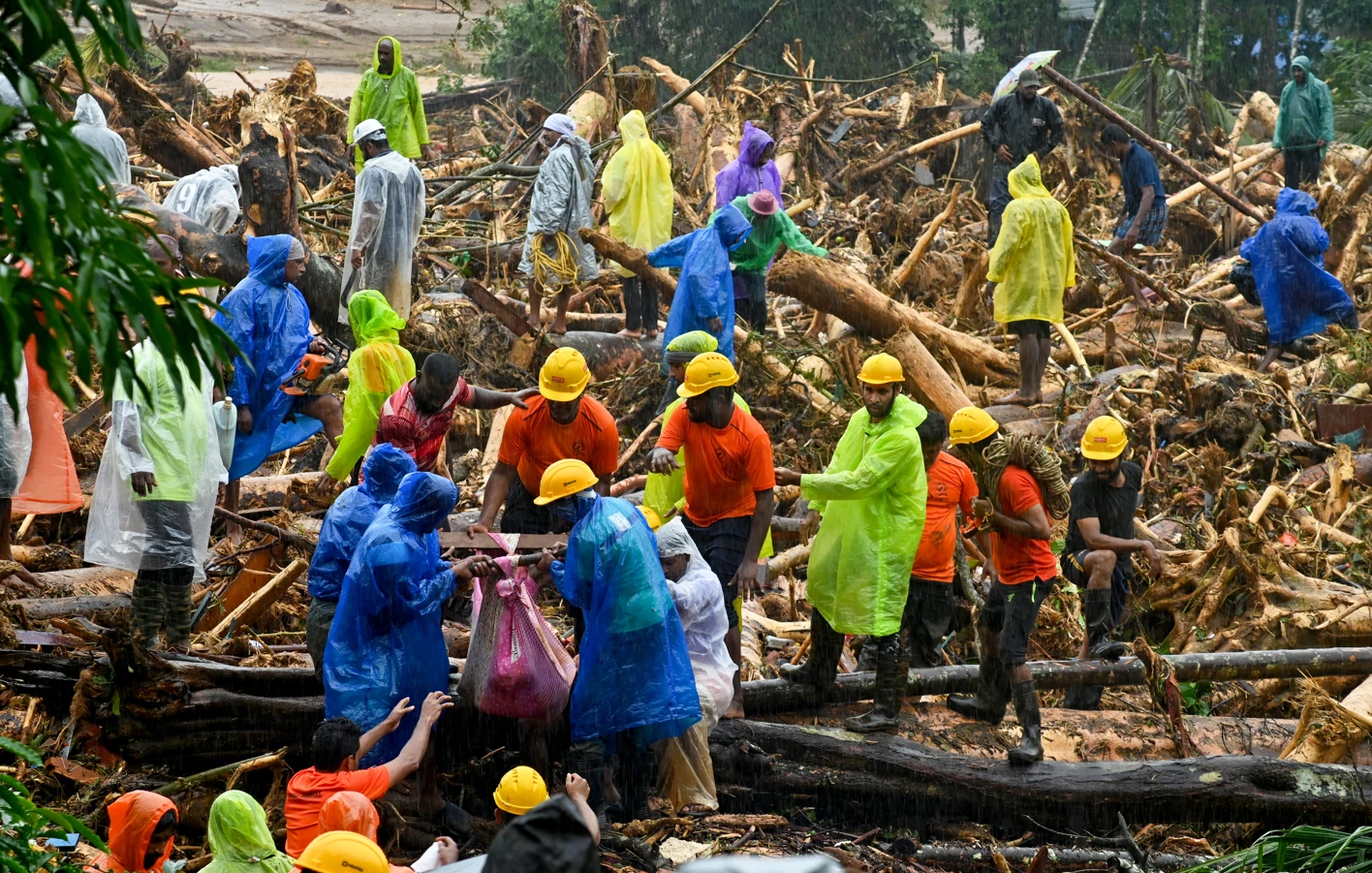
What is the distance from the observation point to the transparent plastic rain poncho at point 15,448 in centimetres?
623

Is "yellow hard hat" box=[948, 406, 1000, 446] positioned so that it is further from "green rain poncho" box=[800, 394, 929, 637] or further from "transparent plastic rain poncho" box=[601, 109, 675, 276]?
"transparent plastic rain poncho" box=[601, 109, 675, 276]

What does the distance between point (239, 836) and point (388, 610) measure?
1253 millimetres

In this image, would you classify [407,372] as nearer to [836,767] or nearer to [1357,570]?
[836,767]

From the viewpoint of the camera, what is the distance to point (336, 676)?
5.10 meters

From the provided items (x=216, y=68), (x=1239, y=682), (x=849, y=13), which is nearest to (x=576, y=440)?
(x=1239, y=682)

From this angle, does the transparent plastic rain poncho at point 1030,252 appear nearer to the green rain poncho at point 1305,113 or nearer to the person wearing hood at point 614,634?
the green rain poncho at point 1305,113

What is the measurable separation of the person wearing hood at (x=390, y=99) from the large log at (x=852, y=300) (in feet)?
9.85

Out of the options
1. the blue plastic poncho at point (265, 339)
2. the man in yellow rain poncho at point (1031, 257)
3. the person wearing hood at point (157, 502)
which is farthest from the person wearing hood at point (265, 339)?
the man in yellow rain poncho at point (1031, 257)

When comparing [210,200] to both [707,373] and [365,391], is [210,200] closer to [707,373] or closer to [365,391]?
[365,391]

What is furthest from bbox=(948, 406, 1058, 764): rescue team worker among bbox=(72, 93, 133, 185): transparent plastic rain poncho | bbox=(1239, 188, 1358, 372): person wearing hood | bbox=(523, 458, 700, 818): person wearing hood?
bbox=(1239, 188, 1358, 372): person wearing hood

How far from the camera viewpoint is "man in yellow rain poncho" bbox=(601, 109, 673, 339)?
10.6m

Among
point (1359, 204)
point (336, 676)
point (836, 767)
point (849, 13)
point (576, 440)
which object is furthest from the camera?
point (849, 13)

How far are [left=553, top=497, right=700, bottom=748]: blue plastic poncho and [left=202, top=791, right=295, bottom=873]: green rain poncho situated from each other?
1.45 meters

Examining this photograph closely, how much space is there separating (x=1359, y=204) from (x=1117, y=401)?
4.65 meters
